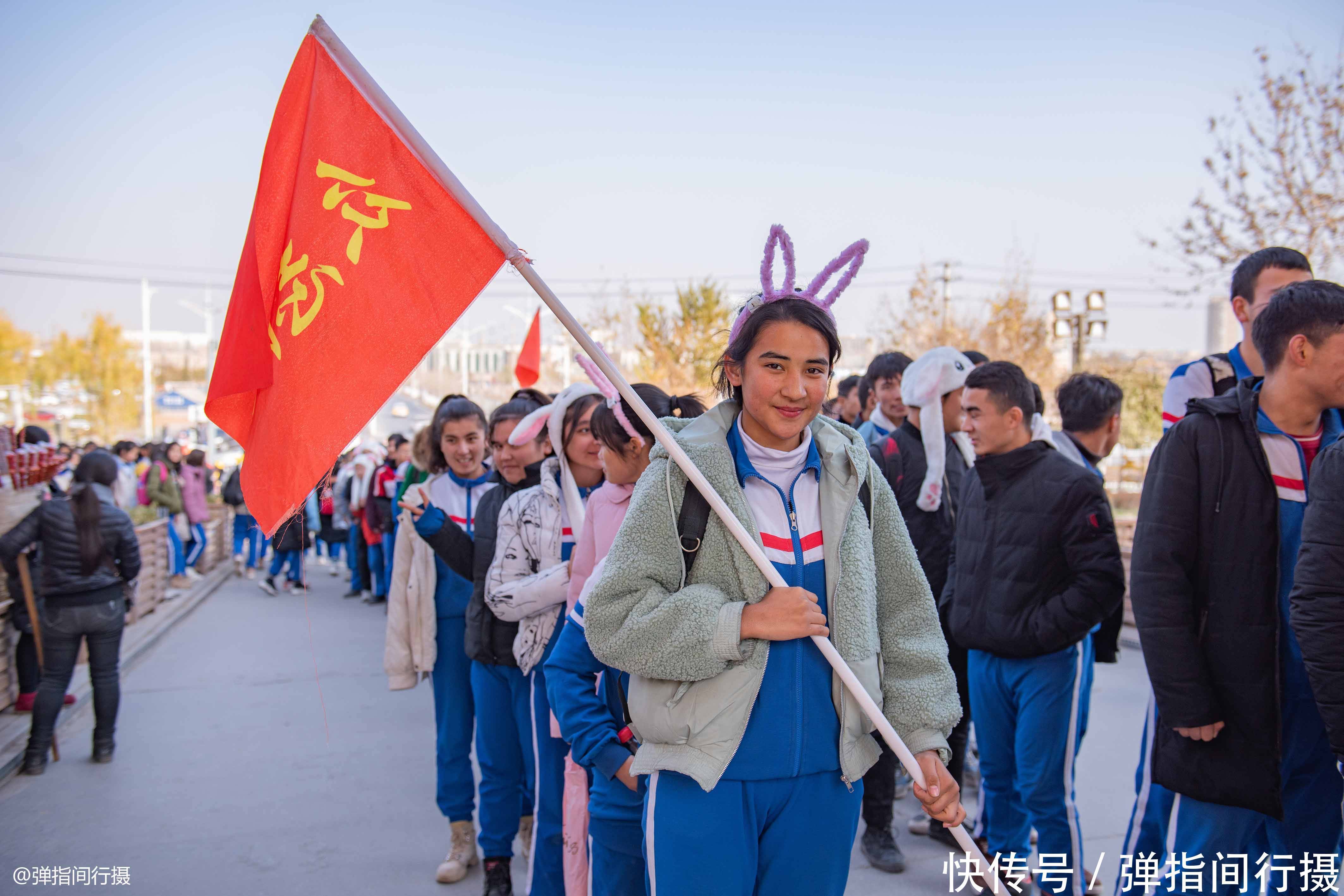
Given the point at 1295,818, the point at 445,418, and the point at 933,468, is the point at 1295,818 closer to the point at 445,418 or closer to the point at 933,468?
the point at 933,468

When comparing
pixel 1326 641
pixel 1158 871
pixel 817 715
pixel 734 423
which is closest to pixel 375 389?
pixel 734 423

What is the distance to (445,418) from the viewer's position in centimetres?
477

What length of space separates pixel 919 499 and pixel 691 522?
295cm

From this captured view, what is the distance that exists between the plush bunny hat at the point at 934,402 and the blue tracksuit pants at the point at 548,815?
2.25m

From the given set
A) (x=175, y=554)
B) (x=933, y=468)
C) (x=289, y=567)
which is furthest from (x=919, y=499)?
(x=175, y=554)

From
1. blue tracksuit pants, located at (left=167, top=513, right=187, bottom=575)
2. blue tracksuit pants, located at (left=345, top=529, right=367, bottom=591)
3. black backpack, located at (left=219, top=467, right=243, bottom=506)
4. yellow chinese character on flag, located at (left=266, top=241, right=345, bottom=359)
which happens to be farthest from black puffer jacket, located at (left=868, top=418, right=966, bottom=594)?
black backpack, located at (left=219, top=467, right=243, bottom=506)

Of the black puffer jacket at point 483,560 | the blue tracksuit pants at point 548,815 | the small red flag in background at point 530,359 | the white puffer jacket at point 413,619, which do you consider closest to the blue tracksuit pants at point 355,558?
the small red flag in background at point 530,359

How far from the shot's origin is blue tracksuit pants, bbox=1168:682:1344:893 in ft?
9.01

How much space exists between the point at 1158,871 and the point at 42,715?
20.7ft

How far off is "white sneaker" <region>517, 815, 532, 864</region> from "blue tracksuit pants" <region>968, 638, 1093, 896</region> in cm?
213

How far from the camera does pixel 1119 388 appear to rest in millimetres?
4871

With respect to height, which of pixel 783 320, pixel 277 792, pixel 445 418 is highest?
pixel 783 320

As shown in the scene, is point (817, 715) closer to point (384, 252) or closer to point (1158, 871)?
point (384, 252)

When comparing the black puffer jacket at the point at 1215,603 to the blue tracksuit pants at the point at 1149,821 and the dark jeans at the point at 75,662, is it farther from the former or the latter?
the dark jeans at the point at 75,662
